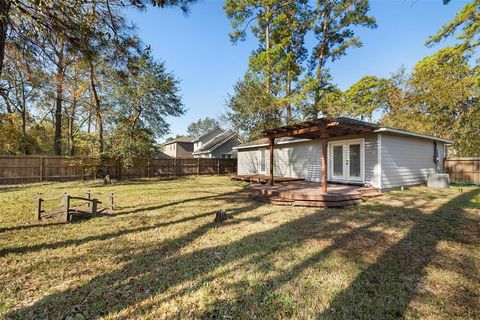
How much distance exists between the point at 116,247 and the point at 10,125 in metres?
13.6

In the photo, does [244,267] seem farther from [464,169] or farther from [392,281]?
[464,169]

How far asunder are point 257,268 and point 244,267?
0.18 m

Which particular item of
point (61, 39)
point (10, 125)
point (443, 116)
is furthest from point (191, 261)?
point (443, 116)

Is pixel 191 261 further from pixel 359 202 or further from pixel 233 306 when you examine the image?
pixel 359 202

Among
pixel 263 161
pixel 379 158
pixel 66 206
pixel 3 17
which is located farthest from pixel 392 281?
pixel 263 161

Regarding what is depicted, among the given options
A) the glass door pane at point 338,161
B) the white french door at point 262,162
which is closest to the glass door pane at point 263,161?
the white french door at point 262,162

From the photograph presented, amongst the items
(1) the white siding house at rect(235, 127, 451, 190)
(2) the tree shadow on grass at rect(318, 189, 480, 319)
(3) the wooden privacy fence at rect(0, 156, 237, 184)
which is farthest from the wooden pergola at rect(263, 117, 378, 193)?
(3) the wooden privacy fence at rect(0, 156, 237, 184)

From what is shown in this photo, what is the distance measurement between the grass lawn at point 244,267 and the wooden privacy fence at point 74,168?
9357mm

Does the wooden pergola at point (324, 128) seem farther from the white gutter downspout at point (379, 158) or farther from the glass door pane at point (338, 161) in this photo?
the glass door pane at point (338, 161)

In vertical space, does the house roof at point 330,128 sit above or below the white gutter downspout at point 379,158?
above

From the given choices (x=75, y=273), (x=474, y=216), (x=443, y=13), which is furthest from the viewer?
A: (x=443, y=13)

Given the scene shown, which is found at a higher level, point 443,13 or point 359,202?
point 443,13

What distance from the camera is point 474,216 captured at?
543cm

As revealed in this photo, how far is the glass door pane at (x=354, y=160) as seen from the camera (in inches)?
372
